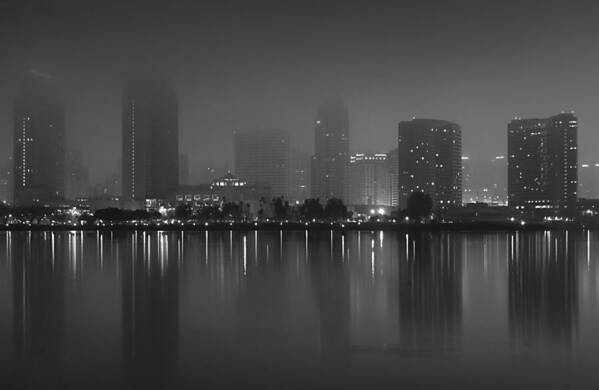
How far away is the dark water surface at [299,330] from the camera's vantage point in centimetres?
1078

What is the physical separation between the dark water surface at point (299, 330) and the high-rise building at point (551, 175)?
170 metres

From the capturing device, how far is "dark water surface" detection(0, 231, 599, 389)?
35.4ft

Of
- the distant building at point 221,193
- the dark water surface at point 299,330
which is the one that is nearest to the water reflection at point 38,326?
the dark water surface at point 299,330

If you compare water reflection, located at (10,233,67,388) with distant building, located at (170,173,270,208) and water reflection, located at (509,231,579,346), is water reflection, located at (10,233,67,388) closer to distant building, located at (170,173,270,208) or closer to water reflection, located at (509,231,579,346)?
water reflection, located at (509,231,579,346)

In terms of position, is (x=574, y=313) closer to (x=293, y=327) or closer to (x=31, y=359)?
(x=293, y=327)

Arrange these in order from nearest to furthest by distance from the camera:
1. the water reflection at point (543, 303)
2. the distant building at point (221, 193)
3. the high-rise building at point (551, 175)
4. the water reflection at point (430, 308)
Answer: the water reflection at point (430, 308) < the water reflection at point (543, 303) < the distant building at point (221, 193) < the high-rise building at point (551, 175)

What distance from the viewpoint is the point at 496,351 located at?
1257 cm

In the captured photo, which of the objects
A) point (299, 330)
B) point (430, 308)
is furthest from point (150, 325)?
point (430, 308)

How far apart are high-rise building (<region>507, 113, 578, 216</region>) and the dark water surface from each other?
557 feet

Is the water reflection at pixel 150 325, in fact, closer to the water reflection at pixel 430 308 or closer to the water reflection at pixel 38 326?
the water reflection at pixel 38 326

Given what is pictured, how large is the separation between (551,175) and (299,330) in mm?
189236

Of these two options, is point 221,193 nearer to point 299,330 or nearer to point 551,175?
point 551,175

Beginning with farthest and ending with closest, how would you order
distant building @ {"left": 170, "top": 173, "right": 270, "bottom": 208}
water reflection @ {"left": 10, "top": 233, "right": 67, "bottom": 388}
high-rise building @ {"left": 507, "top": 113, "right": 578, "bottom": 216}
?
high-rise building @ {"left": 507, "top": 113, "right": 578, "bottom": 216} < distant building @ {"left": 170, "top": 173, "right": 270, "bottom": 208} < water reflection @ {"left": 10, "top": 233, "right": 67, "bottom": 388}

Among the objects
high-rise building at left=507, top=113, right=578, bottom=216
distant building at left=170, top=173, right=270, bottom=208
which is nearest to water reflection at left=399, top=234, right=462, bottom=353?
distant building at left=170, top=173, right=270, bottom=208
